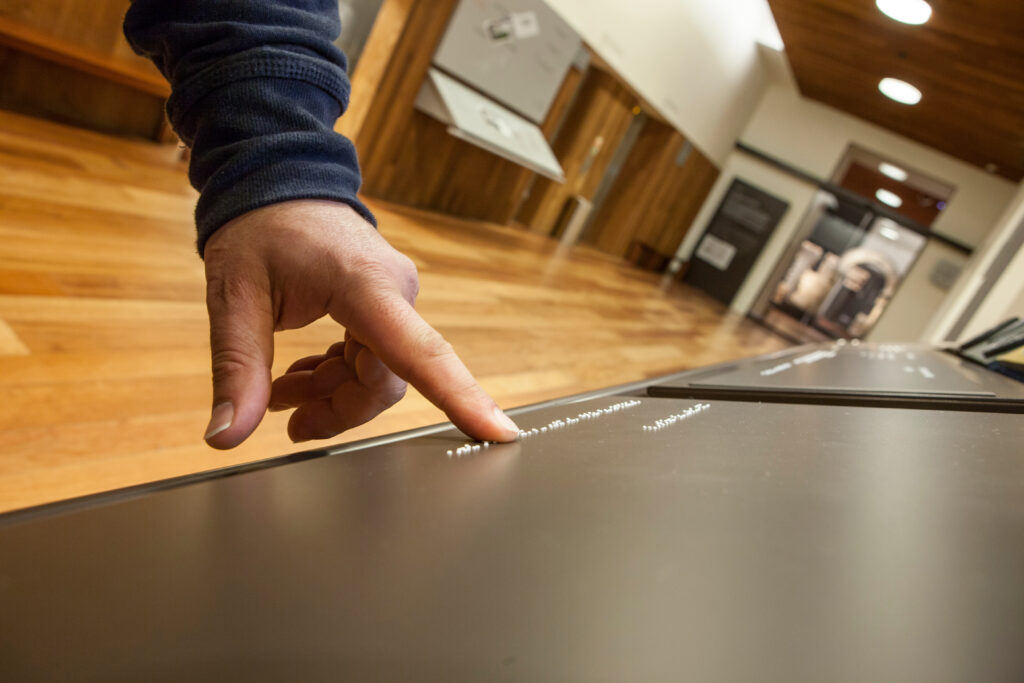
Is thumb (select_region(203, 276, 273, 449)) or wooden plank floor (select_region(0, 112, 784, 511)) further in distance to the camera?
wooden plank floor (select_region(0, 112, 784, 511))

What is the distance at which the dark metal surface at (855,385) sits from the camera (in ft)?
2.46

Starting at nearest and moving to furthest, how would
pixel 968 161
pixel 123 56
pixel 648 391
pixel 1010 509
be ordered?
pixel 1010 509 → pixel 648 391 → pixel 123 56 → pixel 968 161

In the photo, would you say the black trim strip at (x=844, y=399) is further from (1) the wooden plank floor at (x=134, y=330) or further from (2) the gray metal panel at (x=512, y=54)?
(2) the gray metal panel at (x=512, y=54)

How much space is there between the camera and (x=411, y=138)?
459 cm

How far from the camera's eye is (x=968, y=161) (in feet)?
28.6

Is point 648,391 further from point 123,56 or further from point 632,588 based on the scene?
point 123,56

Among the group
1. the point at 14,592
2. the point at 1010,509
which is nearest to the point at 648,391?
the point at 1010,509

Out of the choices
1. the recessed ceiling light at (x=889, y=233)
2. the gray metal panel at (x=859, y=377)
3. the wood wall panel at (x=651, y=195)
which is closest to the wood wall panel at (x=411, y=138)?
the gray metal panel at (x=859, y=377)

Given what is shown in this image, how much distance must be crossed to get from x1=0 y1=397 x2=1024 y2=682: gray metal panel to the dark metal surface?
0.38 metres

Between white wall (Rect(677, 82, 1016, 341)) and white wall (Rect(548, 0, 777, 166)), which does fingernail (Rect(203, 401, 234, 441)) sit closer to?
white wall (Rect(548, 0, 777, 166))

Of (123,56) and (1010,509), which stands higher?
(1010,509)

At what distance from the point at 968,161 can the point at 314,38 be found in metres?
10.1

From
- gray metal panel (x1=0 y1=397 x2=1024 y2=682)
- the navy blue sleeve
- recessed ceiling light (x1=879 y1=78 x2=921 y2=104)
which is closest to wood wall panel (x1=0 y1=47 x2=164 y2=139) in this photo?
the navy blue sleeve

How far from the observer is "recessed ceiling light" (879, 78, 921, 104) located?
22.8 ft
